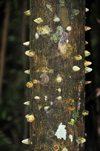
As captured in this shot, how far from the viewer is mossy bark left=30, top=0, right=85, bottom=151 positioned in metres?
1.21

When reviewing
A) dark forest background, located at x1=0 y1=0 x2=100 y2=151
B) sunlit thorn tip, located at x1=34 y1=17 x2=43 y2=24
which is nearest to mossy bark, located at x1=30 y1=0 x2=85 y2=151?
sunlit thorn tip, located at x1=34 y1=17 x2=43 y2=24

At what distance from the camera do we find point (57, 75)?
1.21 m

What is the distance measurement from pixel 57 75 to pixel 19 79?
5.62 meters

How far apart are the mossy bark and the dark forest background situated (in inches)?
42.6

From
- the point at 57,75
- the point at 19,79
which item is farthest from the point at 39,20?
the point at 19,79

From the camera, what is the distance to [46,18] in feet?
4.03

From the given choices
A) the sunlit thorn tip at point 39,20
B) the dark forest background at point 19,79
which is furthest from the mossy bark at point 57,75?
the dark forest background at point 19,79

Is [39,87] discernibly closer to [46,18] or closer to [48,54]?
[48,54]

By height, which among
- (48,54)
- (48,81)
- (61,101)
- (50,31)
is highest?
(50,31)

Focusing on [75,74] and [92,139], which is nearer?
[75,74]

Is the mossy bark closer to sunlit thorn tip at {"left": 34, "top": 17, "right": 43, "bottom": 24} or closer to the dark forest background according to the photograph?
sunlit thorn tip at {"left": 34, "top": 17, "right": 43, "bottom": 24}

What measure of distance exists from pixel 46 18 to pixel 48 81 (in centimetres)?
34

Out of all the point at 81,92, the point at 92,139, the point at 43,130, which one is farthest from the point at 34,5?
the point at 92,139

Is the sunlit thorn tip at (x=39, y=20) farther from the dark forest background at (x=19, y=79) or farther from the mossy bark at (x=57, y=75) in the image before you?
the dark forest background at (x=19, y=79)
